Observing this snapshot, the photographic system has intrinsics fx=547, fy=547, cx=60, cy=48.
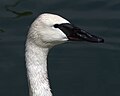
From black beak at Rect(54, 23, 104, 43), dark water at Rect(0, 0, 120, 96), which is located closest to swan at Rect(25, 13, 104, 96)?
black beak at Rect(54, 23, 104, 43)

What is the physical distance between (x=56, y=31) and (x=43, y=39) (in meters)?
0.18

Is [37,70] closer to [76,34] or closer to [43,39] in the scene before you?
[43,39]

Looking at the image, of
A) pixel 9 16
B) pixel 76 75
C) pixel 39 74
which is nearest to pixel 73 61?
pixel 76 75

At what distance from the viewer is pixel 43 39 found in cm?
518

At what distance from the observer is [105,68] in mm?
7789

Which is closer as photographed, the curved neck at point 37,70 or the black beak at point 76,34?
the black beak at point 76,34

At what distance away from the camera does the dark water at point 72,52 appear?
7.52 metres

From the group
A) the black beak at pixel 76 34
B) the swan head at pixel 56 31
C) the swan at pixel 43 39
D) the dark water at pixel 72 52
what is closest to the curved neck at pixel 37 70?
the swan at pixel 43 39

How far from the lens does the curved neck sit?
5.39 metres

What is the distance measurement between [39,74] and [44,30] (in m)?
0.59

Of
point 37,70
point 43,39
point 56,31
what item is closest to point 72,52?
point 37,70

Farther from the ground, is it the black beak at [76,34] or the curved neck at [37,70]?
the black beak at [76,34]

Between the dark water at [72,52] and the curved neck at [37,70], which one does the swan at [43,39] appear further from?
the dark water at [72,52]

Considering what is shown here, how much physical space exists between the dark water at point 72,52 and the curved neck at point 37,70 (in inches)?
72.2
